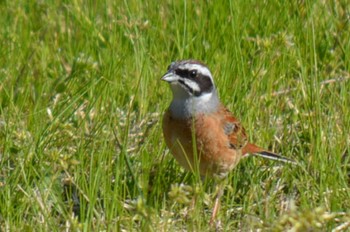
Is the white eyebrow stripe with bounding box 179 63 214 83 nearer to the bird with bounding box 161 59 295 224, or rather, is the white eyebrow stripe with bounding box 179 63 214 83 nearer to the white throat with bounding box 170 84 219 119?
the bird with bounding box 161 59 295 224

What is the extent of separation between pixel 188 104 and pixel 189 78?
0.15 meters

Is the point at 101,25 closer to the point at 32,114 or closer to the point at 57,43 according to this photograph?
the point at 57,43

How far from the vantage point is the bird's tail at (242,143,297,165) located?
5582mm

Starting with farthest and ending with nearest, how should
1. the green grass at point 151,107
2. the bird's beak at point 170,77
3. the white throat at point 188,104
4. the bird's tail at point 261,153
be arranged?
1. the bird's tail at point 261,153
2. the white throat at point 188,104
3. the bird's beak at point 170,77
4. the green grass at point 151,107

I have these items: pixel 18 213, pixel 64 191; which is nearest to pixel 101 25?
pixel 64 191

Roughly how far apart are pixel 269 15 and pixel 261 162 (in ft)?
4.86

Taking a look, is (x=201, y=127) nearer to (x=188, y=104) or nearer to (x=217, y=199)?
(x=188, y=104)

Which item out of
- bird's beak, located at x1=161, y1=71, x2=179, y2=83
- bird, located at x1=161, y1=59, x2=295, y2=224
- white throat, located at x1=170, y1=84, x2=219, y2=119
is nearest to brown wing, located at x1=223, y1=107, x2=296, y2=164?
bird, located at x1=161, y1=59, x2=295, y2=224

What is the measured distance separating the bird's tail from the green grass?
0.07 meters

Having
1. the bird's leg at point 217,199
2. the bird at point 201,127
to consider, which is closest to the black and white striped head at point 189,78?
the bird at point 201,127

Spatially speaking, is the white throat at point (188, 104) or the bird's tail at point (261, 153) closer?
the white throat at point (188, 104)

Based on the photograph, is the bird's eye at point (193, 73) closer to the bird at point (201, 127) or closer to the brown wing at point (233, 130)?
the bird at point (201, 127)

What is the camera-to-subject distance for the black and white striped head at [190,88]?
17.7ft

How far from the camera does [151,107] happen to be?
6340mm
